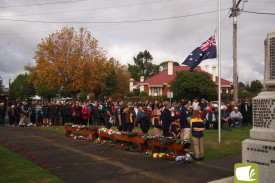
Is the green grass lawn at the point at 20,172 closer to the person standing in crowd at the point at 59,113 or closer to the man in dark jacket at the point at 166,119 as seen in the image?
the man in dark jacket at the point at 166,119

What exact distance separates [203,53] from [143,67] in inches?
3228

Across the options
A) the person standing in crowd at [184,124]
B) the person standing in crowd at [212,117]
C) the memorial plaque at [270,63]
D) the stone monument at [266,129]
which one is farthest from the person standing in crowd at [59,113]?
the memorial plaque at [270,63]

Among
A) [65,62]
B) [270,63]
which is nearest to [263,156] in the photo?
[270,63]

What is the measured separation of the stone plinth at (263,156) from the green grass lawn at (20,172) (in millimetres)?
4216

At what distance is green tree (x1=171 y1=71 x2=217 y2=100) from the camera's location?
3988 cm

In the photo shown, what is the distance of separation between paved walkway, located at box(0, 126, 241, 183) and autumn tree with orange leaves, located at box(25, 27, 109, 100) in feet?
72.8

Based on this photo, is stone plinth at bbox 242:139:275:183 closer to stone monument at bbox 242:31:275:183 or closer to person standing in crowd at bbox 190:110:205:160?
stone monument at bbox 242:31:275:183

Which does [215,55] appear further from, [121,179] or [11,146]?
[11,146]

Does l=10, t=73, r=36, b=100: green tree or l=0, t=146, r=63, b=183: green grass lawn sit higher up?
l=10, t=73, r=36, b=100: green tree

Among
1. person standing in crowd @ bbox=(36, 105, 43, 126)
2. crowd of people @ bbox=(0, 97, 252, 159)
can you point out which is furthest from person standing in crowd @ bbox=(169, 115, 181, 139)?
person standing in crowd @ bbox=(36, 105, 43, 126)

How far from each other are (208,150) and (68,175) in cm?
537

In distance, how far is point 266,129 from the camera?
4.71 m

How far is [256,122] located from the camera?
491 cm

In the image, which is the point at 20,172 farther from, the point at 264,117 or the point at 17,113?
the point at 17,113
